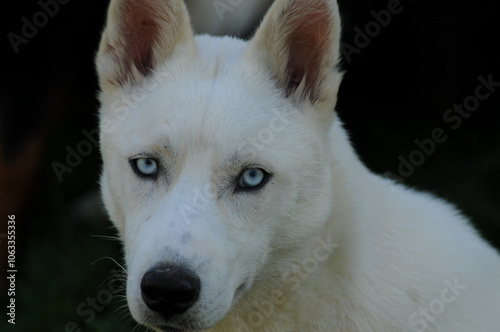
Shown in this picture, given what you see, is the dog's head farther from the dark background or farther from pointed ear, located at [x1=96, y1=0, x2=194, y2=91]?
the dark background

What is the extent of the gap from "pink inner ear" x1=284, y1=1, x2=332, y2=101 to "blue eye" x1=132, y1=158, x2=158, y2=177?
77 centimetres

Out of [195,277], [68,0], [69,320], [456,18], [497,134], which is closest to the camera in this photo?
[195,277]

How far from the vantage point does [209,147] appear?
3100 millimetres

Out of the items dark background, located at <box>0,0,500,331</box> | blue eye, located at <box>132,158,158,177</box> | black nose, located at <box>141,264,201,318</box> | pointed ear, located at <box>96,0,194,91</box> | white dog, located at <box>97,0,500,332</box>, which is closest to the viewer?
black nose, located at <box>141,264,201,318</box>

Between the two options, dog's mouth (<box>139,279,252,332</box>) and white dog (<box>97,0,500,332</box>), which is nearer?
dog's mouth (<box>139,279,252,332</box>)

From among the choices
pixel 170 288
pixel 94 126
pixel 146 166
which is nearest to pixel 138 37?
pixel 146 166

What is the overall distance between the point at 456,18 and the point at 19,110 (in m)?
4.72

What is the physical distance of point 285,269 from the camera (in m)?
3.39

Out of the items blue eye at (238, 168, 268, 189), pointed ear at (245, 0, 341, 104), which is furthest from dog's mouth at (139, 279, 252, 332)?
pointed ear at (245, 0, 341, 104)

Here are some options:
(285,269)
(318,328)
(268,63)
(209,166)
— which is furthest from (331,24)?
(318,328)

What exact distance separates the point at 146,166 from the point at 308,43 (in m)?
0.98

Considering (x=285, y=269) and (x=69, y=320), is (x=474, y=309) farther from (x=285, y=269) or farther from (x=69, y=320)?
(x=69, y=320)

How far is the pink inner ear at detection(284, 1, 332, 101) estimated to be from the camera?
329 cm

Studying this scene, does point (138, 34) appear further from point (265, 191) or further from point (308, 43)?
point (265, 191)
